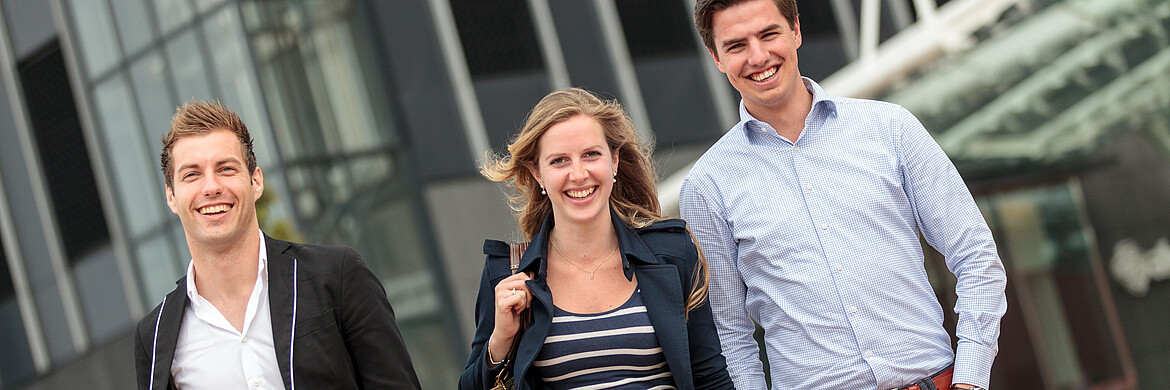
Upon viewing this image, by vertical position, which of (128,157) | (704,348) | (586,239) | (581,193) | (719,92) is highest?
(128,157)

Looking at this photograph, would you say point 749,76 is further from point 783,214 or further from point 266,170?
point 266,170

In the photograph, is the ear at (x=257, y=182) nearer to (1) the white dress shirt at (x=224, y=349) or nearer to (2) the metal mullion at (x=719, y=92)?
(1) the white dress shirt at (x=224, y=349)

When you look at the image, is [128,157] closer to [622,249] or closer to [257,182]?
[257,182]

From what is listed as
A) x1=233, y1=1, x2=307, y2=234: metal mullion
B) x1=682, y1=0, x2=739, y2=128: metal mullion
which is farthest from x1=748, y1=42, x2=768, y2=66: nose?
x1=682, y1=0, x2=739, y2=128: metal mullion

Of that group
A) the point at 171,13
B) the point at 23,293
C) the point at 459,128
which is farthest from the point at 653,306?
the point at 23,293

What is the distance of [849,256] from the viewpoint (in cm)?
280

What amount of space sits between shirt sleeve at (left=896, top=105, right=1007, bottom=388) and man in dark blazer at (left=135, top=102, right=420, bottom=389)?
4.46 ft

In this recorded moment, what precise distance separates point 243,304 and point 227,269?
3.8 inches

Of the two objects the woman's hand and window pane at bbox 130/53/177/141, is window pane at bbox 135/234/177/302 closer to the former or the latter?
window pane at bbox 130/53/177/141

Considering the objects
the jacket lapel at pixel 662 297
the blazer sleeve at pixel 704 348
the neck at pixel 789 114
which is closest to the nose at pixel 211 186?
the jacket lapel at pixel 662 297

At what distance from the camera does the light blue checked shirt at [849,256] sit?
9.07 ft

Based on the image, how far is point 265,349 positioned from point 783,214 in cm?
133

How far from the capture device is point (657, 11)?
12266mm

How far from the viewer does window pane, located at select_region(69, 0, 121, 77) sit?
13023 mm
